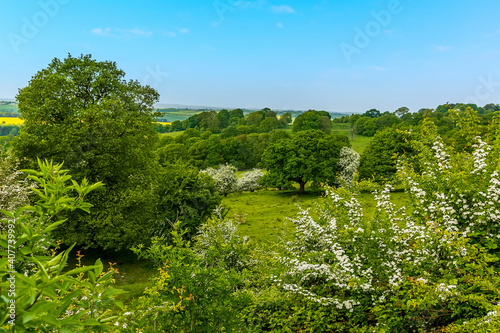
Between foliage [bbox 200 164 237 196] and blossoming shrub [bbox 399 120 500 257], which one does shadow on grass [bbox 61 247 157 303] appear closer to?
blossoming shrub [bbox 399 120 500 257]

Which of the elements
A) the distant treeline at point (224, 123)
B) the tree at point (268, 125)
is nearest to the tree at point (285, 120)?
the distant treeline at point (224, 123)

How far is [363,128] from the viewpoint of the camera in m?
95.8

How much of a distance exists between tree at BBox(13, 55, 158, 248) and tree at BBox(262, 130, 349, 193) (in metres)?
27.9

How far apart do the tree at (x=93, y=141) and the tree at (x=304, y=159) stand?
91.4 ft

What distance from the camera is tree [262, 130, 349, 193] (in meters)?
45.6

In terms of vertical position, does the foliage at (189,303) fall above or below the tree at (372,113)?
below

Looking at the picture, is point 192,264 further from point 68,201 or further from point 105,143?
point 105,143

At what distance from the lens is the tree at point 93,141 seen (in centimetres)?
1866

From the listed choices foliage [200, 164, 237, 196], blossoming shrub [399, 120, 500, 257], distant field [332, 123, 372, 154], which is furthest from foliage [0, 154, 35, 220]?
distant field [332, 123, 372, 154]

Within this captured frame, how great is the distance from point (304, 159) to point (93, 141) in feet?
107

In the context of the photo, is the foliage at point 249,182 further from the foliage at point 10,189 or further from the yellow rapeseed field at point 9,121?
the foliage at point 10,189

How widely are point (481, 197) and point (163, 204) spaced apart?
1866 centimetres

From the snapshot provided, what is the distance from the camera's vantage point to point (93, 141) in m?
19.5

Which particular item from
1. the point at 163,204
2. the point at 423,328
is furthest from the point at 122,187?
the point at 423,328
